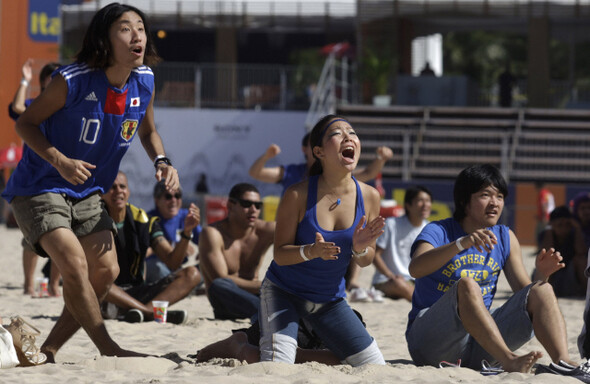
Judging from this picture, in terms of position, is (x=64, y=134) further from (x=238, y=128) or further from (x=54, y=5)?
(x=54, y=5)

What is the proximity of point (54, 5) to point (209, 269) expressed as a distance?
20.3 meters

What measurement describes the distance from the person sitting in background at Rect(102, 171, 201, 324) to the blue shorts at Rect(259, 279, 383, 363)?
1684 millimetres

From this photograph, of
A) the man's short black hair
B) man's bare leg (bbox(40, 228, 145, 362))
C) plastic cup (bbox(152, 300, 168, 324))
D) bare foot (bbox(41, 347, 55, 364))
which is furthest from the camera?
the man's short black hair

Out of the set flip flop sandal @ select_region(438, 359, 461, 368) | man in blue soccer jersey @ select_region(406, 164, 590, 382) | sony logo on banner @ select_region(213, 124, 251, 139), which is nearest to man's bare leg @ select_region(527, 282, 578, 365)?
man in blue soccer jersey @ select_region(406, 164, 590, 382)

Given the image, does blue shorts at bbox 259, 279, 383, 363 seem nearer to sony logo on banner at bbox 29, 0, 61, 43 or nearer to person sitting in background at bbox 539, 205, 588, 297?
person sitting in background at bbox 539, 205, 588, 297

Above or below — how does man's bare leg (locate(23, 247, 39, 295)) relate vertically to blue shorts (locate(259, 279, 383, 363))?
below

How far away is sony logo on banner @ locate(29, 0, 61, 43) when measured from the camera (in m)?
25.5

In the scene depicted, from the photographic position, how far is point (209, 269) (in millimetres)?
6980

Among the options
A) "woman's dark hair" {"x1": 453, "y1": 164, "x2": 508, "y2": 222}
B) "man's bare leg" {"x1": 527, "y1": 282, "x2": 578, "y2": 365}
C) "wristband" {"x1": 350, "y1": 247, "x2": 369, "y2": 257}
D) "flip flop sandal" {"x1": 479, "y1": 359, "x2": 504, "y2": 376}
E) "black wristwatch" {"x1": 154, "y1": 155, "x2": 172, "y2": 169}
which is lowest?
"flip flop sandal" {"x1": 479, "y1": 359, "x2": 504, "y2": 376}

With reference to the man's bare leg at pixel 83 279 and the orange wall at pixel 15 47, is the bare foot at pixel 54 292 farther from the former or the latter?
the orange wall at pixel 15 47

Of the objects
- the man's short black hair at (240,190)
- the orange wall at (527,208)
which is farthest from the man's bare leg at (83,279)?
the orange wall at (527,208)

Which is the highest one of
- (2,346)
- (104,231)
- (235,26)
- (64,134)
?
(235,26)

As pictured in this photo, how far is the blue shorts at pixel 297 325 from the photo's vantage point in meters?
4.57

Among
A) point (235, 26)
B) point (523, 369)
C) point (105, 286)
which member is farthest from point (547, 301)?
point (235, 26)
